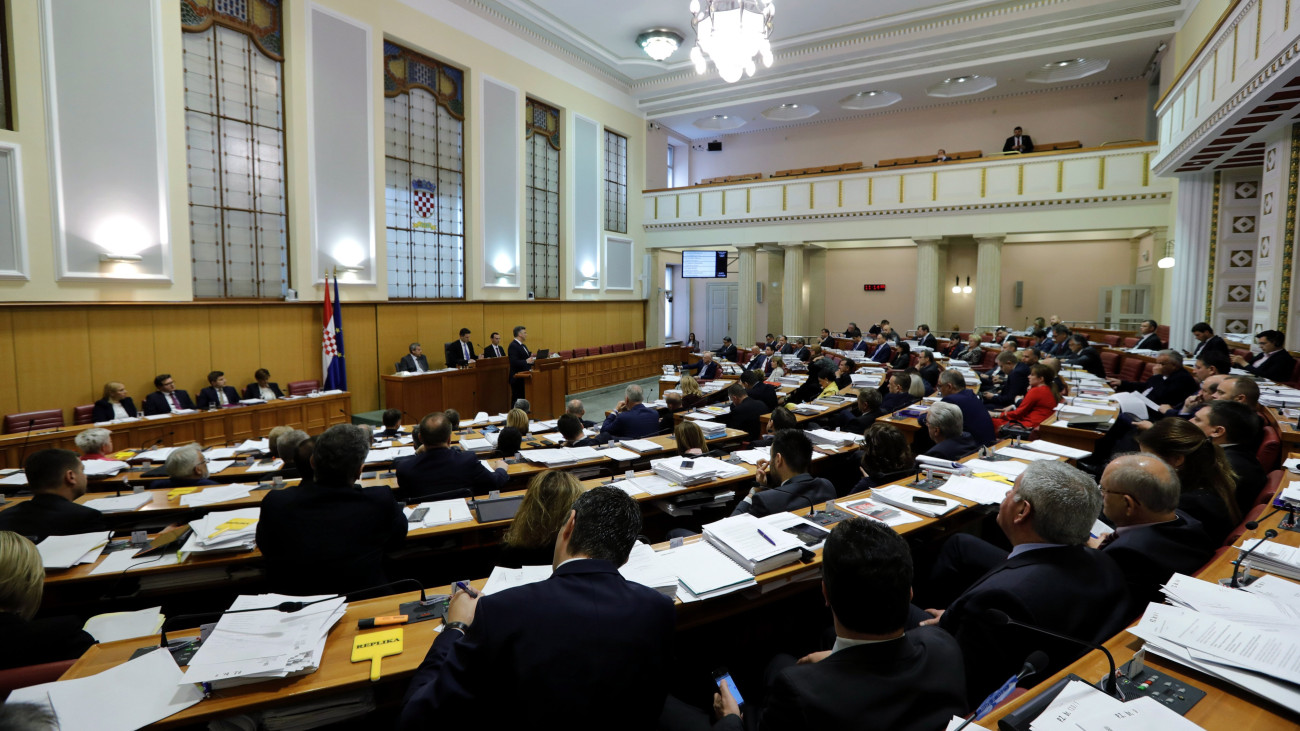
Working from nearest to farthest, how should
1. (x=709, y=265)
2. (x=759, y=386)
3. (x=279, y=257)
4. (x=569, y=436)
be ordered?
(x=569, y=436)
(x=759, y=386)
(x=279, y=257)
(x=709, y=265)

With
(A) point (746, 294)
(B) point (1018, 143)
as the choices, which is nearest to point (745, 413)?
(A) point (746, 294)

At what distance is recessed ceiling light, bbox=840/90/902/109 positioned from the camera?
1462 centimetres

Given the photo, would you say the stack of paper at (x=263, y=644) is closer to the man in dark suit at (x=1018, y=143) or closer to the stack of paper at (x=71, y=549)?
the stack of paper at (x=71, y=549)

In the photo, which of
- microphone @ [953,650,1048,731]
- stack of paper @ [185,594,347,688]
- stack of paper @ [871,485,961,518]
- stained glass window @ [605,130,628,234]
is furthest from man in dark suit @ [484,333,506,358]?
microphone @ [953,650,1048,731]

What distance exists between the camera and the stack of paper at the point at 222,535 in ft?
9.39

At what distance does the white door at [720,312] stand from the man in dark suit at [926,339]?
813 centimetres

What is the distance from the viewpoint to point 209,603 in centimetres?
334

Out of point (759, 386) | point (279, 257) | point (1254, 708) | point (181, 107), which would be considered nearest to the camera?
point (1254, 708)

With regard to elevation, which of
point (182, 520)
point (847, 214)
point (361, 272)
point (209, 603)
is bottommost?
point (209, 603)

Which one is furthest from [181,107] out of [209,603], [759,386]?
[759,386]

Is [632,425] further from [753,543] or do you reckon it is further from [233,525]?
[233,525]

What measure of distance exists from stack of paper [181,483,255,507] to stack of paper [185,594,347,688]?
1921 mm

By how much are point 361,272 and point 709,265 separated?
9210 millimetres

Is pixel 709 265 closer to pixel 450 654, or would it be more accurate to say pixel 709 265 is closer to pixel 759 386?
pixel 759 386
